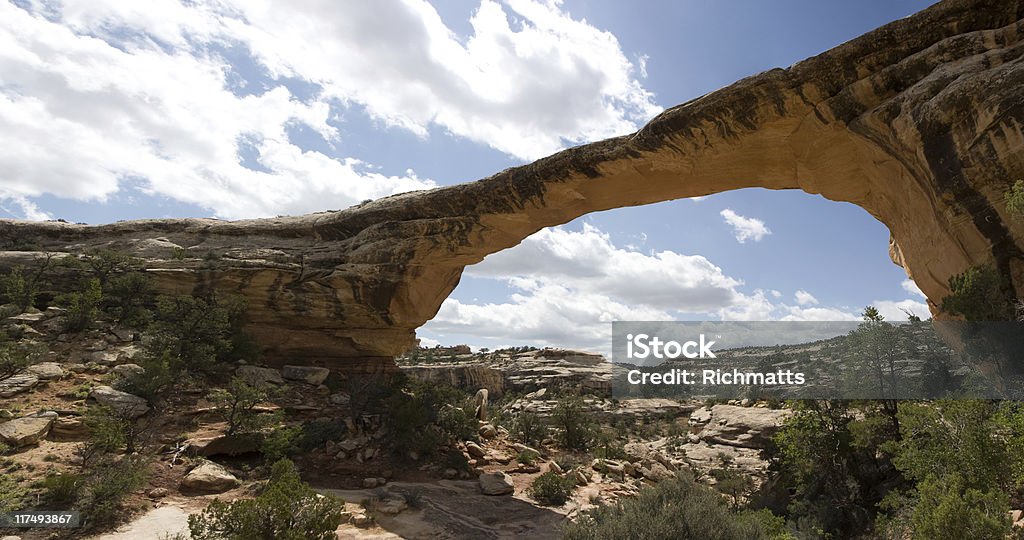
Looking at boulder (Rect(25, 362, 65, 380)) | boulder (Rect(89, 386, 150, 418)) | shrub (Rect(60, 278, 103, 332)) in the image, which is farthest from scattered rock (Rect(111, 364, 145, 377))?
shrub (Rect(60, 278, 103, 332))

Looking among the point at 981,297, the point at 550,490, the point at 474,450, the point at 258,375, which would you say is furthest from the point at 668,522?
the point at 258,375

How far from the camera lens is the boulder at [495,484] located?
1269cm

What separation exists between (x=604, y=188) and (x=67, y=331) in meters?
18.3

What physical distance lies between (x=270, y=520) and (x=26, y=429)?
25.3 ft

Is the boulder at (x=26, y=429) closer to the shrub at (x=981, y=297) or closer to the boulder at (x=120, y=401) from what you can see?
the boulder at (x=120, y=401)

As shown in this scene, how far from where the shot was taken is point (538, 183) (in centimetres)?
1520

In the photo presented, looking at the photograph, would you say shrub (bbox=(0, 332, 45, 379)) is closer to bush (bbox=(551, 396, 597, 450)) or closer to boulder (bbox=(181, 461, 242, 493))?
boulder (bbox=(181, 461, 242, 493))

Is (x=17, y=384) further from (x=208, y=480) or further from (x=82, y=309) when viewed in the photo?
(x=208, y=480)

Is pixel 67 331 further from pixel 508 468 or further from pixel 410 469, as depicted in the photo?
pixel 508 468

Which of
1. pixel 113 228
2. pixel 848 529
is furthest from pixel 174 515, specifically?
pixel 113 228

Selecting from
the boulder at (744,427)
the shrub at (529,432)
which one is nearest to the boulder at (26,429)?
the shrub at (529,432)

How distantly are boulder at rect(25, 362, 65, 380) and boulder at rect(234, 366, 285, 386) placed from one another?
14.3 ft

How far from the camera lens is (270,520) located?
6.57m

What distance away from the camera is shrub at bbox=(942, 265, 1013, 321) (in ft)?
25.6
